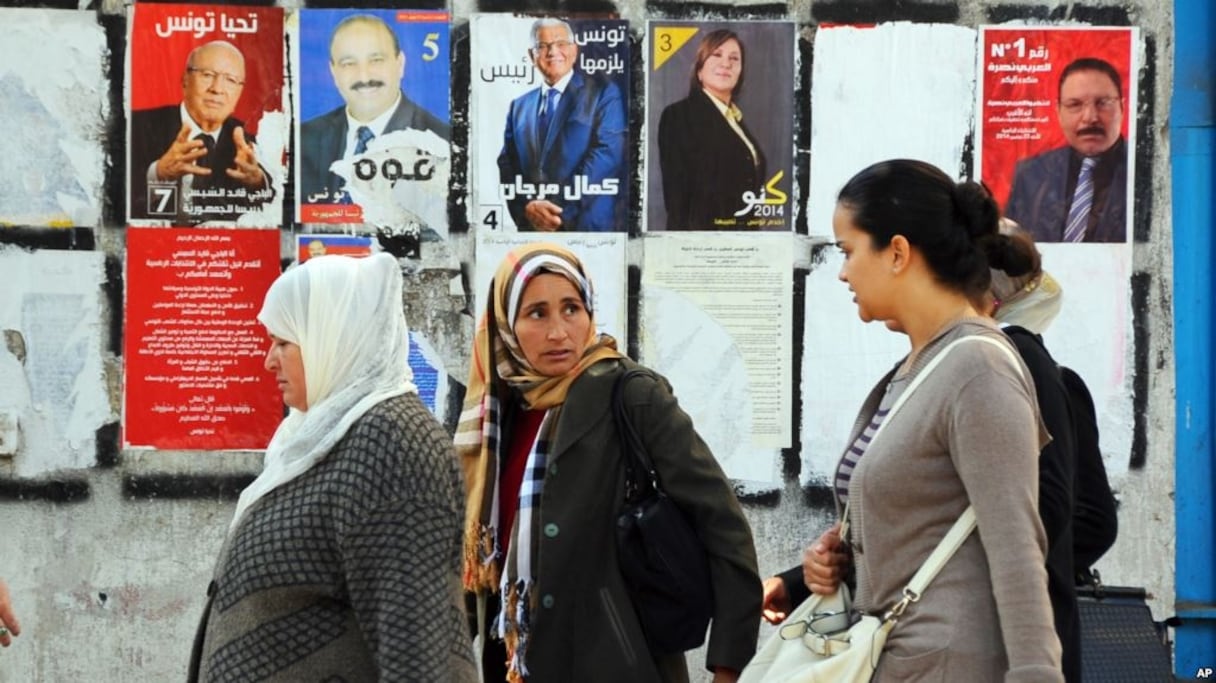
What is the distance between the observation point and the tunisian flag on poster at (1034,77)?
19.2ft

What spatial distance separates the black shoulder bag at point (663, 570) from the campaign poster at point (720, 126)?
7.30ft

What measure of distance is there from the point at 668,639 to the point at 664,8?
285 centimetres

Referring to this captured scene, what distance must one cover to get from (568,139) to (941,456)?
127 inches

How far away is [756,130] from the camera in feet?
19.2

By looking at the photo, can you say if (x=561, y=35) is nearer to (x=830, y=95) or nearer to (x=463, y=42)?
(x=463, y=42)

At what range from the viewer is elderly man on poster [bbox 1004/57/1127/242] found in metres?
5.83

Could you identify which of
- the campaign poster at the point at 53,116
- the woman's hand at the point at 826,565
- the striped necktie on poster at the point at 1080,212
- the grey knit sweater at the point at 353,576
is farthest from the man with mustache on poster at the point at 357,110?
the woman's hand at the point at 826,565

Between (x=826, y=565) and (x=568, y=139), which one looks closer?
(x=826, y=565)

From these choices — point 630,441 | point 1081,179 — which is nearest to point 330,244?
point 630,441

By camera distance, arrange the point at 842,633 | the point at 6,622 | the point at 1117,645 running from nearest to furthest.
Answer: the point at 842,633
the point at 6,622
the point at 1117,645

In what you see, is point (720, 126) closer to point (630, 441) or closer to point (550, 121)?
point (550, 121)

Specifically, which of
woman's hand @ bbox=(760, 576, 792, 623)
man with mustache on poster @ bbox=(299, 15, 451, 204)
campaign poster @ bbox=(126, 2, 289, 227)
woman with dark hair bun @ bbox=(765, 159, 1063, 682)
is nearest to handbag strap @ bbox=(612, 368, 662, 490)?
woman's hand @ bbox=(760, 576, 792, 623)

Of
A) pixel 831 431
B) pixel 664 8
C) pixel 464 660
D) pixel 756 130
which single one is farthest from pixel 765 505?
pixel 464 660

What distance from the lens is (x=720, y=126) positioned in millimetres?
5836
